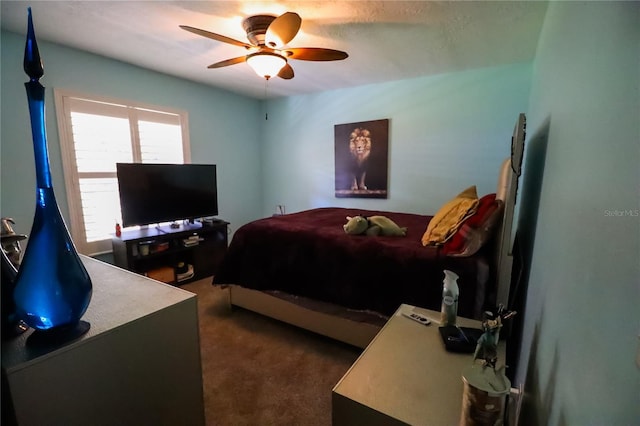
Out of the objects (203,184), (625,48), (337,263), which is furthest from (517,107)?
(203,184)

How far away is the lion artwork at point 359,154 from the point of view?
3879 millimetres

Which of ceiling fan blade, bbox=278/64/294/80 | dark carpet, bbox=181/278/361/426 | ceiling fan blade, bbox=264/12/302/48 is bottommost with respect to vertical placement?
dark carpet, bbox=181/278/361/426

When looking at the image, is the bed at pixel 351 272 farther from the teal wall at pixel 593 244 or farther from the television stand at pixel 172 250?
the television stand at pixel 172 250

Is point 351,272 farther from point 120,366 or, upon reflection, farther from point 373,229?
point 120,366

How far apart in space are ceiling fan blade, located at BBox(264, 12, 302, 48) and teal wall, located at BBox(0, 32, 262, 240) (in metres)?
2.03

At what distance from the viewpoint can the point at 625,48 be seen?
1.84 feet

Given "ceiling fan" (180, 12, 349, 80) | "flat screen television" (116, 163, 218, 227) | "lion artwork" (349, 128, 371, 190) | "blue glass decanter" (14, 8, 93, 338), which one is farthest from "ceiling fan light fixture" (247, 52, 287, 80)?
"lion artwork" (349, 128, 371, 190)

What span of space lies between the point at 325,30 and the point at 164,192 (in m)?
2.30

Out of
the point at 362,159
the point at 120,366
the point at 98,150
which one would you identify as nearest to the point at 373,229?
the point at 120,366

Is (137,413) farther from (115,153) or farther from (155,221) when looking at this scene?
(115,153)

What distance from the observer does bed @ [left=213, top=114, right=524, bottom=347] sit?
158 cm

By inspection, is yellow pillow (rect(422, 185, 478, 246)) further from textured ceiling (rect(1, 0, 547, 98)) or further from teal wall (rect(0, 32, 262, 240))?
teal wall (rect(0, 32, 262, 240))

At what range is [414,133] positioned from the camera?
141 inches

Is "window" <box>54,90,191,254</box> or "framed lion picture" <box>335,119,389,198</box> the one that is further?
"framed lion picture" <box>335,119,389,198</box>
